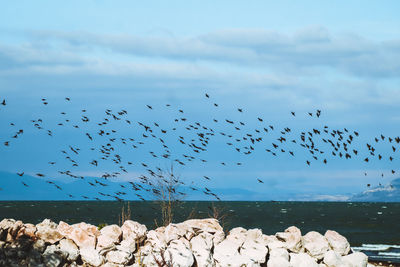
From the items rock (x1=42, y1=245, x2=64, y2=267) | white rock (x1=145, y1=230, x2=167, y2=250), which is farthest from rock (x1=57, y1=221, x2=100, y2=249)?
white rock (x1=145, y1=230, x2=167, y2=250)

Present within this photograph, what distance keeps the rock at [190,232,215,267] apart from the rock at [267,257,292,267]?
1993mm

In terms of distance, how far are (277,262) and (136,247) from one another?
4.74 metres

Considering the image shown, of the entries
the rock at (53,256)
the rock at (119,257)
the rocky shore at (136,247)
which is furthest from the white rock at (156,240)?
the rock at (53,256)

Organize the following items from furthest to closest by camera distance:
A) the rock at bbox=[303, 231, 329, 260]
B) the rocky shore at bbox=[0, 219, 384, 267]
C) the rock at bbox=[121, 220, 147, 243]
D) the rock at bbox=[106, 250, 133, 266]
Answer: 1. the rock at bbox=[303, 231, 329, 260]
2. the rock at bbox=[121, 220, 147, 243]
3. the rocky shore at bbox=[0, 219, 384, 267]
4. the rock at bbox=[106, 250, 133, 266]

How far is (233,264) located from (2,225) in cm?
789

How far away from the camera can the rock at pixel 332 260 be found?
66.3 feet

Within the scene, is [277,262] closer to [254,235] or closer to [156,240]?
[254,235]

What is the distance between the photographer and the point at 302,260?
19828 millimetres

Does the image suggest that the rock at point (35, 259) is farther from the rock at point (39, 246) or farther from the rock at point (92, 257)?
the rock at point (92, 257)

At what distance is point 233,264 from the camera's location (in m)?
19.0

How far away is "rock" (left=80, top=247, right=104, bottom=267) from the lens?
1862 centimetres

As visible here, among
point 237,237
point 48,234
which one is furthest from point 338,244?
point 48,234

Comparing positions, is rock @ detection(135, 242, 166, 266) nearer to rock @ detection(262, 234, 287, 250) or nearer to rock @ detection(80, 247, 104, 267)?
rock @ detection(80, 247, 104, 267)

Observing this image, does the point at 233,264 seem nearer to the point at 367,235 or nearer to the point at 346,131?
the point at 346,131
